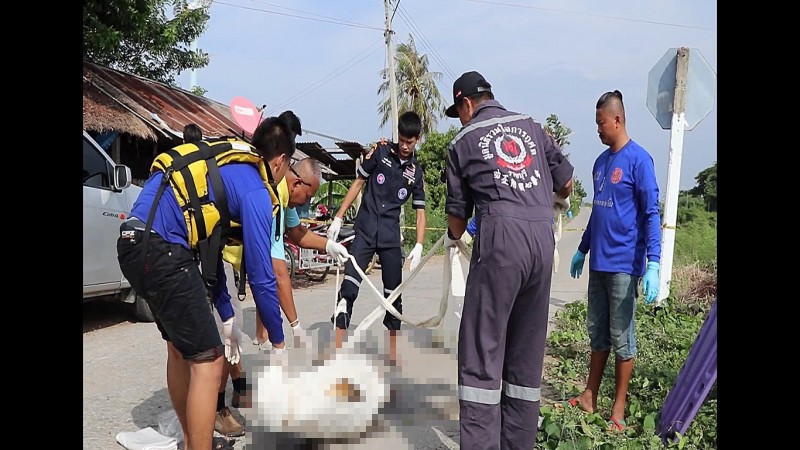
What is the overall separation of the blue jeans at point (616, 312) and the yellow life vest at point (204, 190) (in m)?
2.19

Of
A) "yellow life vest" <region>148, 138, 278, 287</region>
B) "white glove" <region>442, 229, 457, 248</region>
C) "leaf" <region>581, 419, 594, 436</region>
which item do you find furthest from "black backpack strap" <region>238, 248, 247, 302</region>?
"leaf" <region>581, 419, 594, 436</region>

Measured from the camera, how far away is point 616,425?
11.8 ft

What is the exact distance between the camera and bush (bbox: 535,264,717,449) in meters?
3.35

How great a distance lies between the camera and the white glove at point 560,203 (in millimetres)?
3361

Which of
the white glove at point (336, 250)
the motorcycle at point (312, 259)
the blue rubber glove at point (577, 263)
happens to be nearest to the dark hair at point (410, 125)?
the white glove at point (336, 250)

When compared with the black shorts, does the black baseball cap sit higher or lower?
higher

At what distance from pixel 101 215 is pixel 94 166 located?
0.50m

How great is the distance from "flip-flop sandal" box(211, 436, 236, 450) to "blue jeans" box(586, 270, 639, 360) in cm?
232

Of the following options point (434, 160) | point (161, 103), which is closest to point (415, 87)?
point (434, 160)

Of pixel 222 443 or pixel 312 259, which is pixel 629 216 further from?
pixel 312 259

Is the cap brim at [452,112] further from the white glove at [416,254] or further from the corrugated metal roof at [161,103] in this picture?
the corrugated metal roof at [161,103]

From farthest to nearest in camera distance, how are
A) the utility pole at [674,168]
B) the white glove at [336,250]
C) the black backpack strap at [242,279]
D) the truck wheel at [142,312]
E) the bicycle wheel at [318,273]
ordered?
1. the bicycle wheel at [318,273]
2. the truck wheel at [142,312]
3. the utility pole at [674,168]
4. the white glove at [336,250]
5. the black backpack strap at [242,279]

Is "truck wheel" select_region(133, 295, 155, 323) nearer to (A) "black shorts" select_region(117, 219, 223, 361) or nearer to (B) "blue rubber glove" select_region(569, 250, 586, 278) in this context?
(A) "black shorts" select_region(117, 219, 223, 361)
